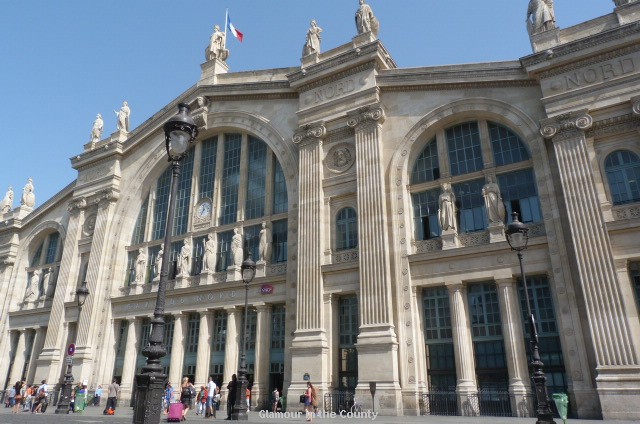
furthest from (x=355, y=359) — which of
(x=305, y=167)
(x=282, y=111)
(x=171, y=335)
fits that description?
(x=282, y=111)

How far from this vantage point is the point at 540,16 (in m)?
21.2

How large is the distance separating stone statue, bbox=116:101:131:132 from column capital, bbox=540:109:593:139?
28924 mm

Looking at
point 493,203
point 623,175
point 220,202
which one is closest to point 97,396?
point 220,202

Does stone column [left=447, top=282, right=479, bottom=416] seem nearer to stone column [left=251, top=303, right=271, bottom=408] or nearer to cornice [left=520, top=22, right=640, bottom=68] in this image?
stone column [left=251, top=303, right=271, bottom=408]

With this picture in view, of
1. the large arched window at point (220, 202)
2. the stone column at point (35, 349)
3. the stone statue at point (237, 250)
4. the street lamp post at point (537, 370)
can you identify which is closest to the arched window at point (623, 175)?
the street lamp post at point (537, 370)

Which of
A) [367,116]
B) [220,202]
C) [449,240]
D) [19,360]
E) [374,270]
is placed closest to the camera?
[449,240]

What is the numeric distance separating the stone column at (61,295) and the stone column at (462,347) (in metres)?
25.1

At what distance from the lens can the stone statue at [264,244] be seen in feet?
82.7

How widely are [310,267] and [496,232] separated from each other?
8413 mm

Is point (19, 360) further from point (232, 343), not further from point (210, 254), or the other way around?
point (232, 343)

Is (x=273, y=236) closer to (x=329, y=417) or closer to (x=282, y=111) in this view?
(x=282, y=111)

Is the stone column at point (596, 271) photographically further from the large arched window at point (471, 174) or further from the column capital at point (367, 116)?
the column capital at point (367, 116)

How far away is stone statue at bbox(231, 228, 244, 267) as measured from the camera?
26.0m

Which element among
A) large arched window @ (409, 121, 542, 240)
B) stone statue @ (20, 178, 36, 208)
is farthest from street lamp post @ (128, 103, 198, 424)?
stone statue @ (20, 178, 36, 208)
